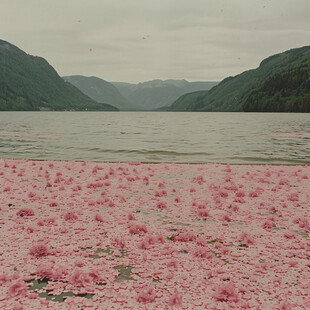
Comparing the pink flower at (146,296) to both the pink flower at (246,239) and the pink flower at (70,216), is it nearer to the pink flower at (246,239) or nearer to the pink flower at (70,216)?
the pink flower at (246,239)

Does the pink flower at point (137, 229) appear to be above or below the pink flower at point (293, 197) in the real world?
above

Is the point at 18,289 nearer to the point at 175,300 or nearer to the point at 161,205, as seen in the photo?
the point at 175,300

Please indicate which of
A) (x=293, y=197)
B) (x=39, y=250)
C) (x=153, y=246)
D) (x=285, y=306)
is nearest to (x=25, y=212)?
(x=39, y=250)

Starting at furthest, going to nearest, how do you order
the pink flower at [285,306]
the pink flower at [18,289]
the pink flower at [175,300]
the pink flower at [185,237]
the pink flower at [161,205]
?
1. the pink flower at [161,205]
2. the pink flower at [185,237]
3. the pink flower at [18,289]
4. the pink flower at [175,300]
5. the pink flower at [285,306]

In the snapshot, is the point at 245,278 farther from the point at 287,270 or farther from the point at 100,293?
the point at 100,293

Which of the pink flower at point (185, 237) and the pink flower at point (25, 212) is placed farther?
the pink flower at point (25, 212)

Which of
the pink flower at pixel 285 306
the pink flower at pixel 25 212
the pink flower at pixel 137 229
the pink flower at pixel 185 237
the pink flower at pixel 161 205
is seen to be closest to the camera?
the pink flower at pixel 285 306

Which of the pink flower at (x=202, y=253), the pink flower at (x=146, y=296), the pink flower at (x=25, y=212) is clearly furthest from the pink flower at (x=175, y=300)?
the pink flower at (x=25, y=212)

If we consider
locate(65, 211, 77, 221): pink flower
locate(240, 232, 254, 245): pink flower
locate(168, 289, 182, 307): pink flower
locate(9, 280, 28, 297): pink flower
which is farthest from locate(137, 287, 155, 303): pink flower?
locate(65, 211, 77, 221): pink flower
